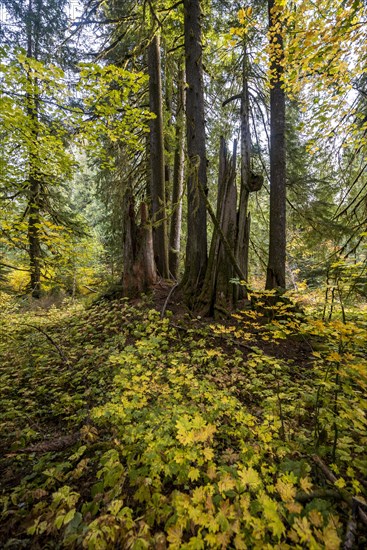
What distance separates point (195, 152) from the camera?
17.2 ft

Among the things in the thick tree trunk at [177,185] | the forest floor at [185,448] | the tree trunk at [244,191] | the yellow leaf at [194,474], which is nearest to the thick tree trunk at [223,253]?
the tree trunk at [244,191]

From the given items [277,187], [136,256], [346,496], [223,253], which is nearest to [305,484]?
[346,496]

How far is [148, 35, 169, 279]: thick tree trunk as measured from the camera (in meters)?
6.50

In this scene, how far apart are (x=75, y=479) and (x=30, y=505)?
320 mm

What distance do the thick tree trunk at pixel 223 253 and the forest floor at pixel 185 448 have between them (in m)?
0.96

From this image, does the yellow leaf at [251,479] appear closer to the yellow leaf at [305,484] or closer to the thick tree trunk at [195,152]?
the yellow leaf at [305,484]

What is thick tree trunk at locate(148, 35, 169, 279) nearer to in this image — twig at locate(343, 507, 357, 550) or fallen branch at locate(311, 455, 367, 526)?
fallen branch at locate(311, 455, 367, 526)

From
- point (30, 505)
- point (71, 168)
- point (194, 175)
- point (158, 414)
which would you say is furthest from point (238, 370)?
point (71, 168)

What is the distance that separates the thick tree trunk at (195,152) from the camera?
5.09m

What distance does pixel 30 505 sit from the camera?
1.96 meters

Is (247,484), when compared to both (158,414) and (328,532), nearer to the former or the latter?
(328,532)

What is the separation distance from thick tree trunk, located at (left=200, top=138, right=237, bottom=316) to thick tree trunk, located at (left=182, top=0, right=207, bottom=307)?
0.86 ft

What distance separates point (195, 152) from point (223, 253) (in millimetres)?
2078

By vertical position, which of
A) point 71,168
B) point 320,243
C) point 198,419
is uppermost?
point 71,168
